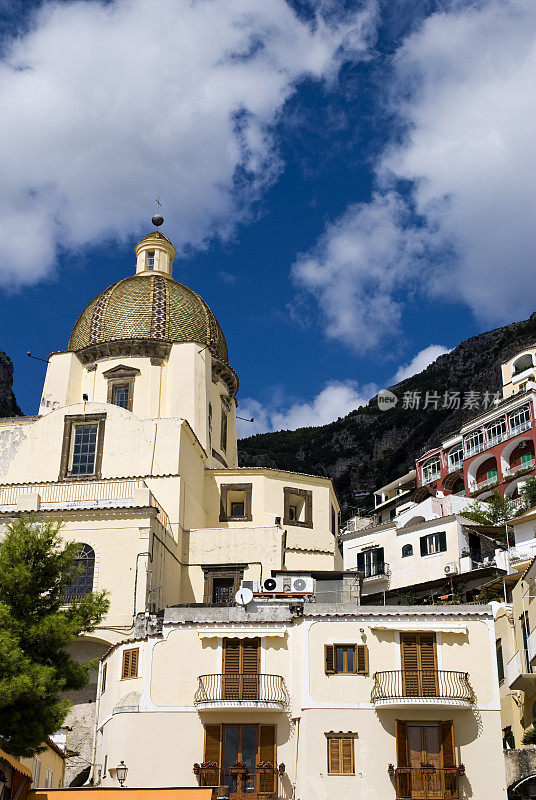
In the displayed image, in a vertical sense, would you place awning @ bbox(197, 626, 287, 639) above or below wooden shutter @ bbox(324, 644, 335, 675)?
above

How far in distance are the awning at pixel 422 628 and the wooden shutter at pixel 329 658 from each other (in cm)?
133

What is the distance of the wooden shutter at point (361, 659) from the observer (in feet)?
86.8

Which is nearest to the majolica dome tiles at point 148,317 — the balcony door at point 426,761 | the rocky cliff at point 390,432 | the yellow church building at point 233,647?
the yellow church building at point 233,647

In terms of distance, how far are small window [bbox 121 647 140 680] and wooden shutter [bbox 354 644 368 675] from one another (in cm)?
650

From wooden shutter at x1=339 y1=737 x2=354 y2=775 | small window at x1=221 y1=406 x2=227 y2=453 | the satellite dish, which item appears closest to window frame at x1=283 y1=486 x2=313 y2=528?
small window at x1=221 y1=406 x2=227 y2=453

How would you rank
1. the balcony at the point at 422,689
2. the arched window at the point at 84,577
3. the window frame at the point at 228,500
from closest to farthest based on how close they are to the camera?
the balcony at the point at 422,689 < the arched window at the point at 84,577 < the window frame at the point at 228,500

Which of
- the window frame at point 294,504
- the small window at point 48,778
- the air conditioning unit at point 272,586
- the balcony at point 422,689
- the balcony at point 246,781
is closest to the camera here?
the balcony at point 246,781

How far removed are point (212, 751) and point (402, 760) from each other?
204 inches

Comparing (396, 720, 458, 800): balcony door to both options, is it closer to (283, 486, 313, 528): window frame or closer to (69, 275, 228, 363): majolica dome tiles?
(283, 486, 313, 528): window frame

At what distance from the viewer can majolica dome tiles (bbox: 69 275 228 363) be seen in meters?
51.2

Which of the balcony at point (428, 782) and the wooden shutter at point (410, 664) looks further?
the wooden shutter at point (410, 664)

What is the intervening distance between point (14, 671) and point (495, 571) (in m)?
29.4

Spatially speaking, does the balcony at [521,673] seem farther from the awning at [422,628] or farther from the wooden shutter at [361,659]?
the wooden shutter at [361,659]

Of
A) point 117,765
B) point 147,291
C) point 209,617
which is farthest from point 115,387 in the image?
point 117,765
